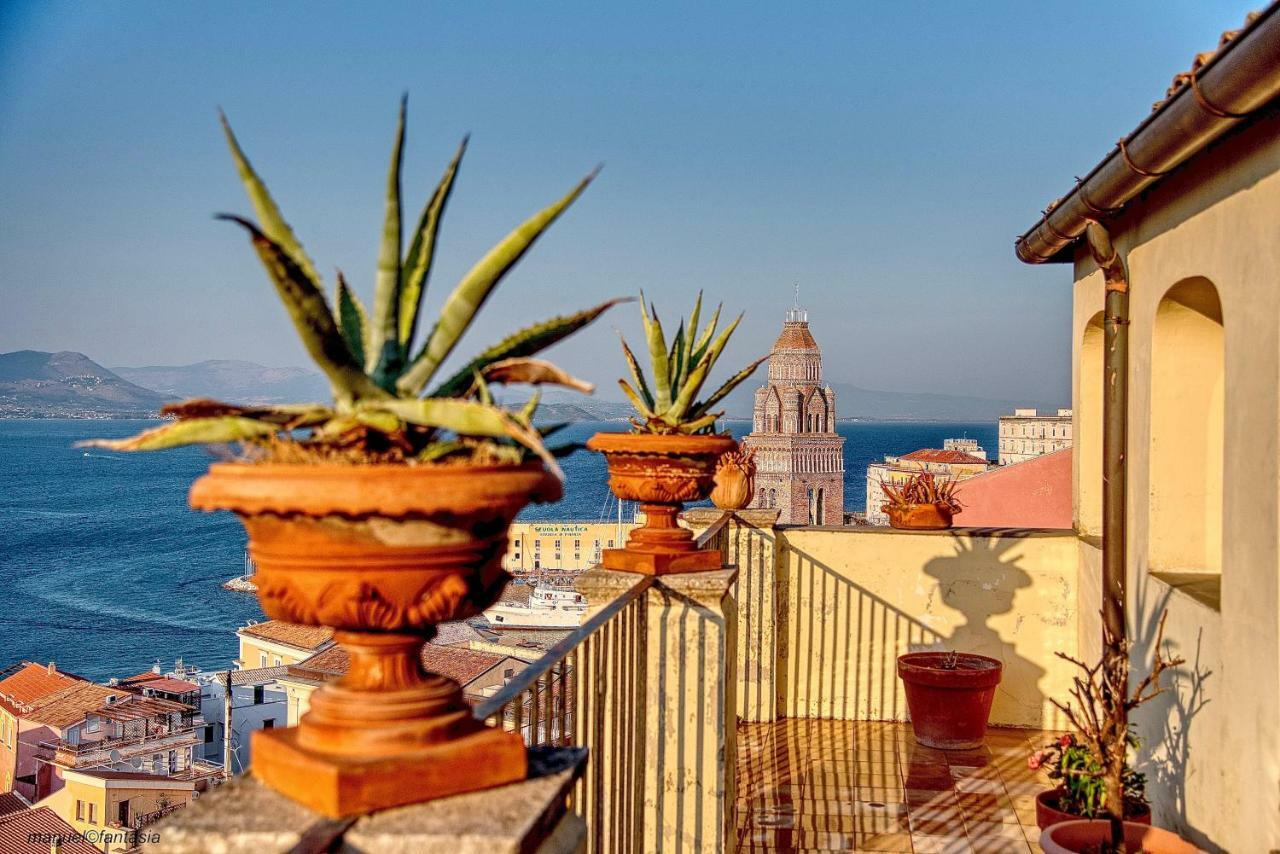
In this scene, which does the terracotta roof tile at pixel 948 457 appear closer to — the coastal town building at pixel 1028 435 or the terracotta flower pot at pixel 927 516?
the coastal town building at pixel 1028 435

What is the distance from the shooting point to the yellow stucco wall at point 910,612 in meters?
6.95

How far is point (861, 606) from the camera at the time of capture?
7.17 metres

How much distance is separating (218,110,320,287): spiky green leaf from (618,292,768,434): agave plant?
2.65 m

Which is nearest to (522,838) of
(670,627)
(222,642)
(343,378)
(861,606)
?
(343,378)

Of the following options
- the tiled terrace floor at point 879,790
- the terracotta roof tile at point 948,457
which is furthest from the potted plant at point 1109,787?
the terracotta roof tile at point 948,457

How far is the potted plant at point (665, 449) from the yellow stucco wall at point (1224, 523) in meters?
1.87

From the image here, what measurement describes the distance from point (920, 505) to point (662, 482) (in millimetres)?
3720

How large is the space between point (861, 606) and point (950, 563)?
0.65 m

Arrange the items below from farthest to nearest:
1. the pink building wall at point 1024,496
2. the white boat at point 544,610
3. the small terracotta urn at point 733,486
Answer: the white boat at point 544,610 → the pink building wall at point 1024,496 → the small terracotta urn at point 733,486

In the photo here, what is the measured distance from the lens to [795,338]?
83562mm

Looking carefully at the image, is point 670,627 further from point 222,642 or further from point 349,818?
point 222,642

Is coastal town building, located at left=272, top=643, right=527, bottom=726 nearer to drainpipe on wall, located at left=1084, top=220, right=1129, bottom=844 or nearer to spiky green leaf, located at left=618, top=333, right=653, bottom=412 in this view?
drainpipe on wall, located at left=1084, top=220, right=1129, bottom=844

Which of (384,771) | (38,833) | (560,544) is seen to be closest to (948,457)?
(560,544)

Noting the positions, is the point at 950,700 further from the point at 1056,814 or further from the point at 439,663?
the point at 439,663
